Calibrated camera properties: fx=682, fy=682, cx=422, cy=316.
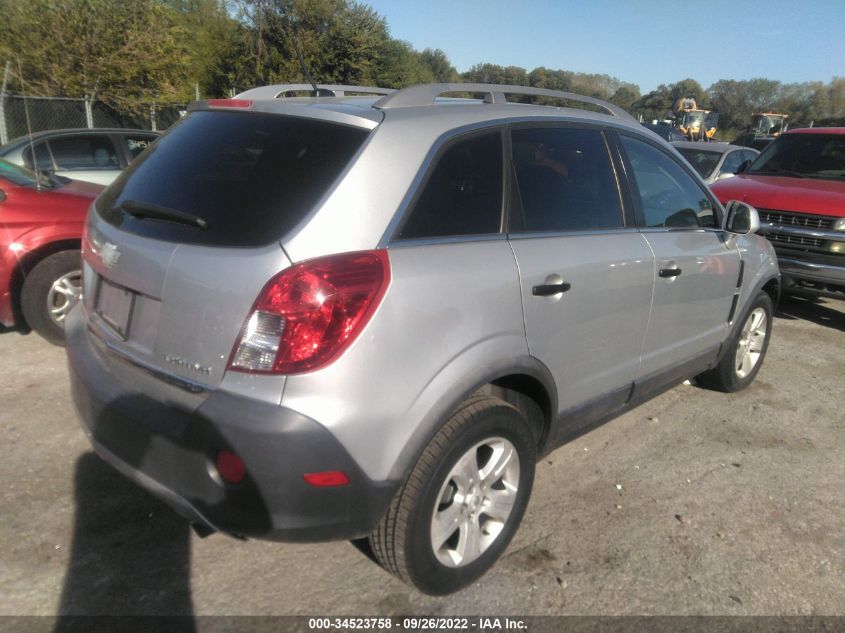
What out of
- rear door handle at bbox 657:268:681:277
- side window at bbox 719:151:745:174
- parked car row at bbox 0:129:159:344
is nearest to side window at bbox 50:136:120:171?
parked car row at bbox 0:129:159:344

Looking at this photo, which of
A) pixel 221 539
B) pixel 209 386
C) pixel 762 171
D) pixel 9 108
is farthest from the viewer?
pixel 9 108

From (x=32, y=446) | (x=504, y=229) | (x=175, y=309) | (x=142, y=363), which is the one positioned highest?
(x=504, y=229)

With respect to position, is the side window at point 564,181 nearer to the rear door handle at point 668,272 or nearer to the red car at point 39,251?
the rear door handle at point 668,272

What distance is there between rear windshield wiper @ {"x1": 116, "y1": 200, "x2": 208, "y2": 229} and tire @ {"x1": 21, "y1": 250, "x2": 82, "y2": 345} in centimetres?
245

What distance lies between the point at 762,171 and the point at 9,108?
14089mm

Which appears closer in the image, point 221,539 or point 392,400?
point 392,400

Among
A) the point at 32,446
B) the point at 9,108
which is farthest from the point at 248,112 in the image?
the point at 9,108

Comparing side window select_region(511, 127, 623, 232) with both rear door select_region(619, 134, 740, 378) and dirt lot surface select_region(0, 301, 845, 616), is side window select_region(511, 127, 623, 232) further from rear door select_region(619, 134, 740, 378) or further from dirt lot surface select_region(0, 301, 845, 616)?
dirt lot surface select_region(0, 301, 845, 616)

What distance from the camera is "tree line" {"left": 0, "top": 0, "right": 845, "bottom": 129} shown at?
55.6 feet

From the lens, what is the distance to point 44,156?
22.8 feet

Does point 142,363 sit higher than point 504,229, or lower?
lower

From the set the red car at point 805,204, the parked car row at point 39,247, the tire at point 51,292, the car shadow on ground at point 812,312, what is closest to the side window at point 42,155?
the parked car row at point 39,247

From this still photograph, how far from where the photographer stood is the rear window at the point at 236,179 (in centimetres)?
219

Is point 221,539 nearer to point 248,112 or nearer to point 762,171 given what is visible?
point 248,112
